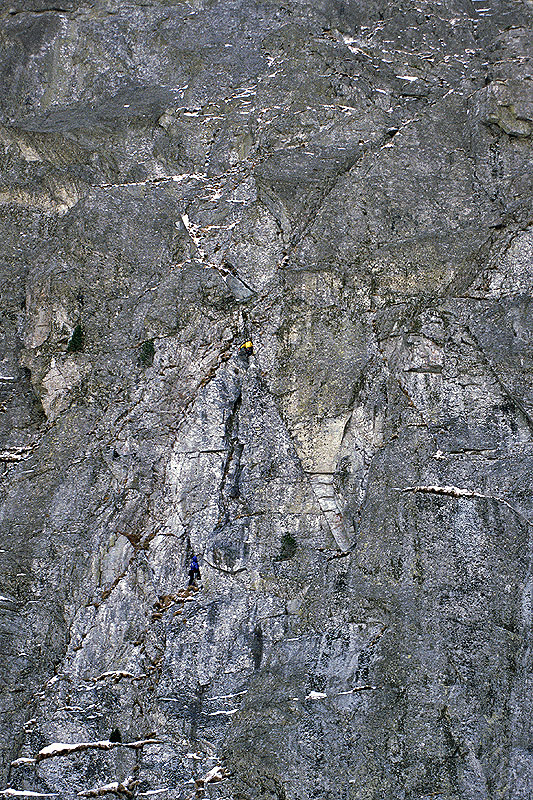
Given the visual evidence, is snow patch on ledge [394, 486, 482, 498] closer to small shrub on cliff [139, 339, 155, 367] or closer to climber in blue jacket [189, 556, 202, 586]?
climber in blue jacket [189, 556, 202, 586]

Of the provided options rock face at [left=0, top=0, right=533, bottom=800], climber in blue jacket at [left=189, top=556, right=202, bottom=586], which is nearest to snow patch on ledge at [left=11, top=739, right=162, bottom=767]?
rock face at [left=0, top=0, right=533, bottom=800]

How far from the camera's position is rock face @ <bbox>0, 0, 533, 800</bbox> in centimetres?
1320

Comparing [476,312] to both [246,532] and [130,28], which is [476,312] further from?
[130,28]

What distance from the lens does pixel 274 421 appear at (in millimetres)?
A: 14055

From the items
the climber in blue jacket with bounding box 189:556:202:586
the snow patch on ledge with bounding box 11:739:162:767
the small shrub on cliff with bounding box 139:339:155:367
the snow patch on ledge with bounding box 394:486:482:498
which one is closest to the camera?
the snow patch on ledge with bounding box 11:739:162:767

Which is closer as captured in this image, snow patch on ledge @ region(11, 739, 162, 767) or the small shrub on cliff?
snow patch on ledge @ region(11, 739, 162, 767)

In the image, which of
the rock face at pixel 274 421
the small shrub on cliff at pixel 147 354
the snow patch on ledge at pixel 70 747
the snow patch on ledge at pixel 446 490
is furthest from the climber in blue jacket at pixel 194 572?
the snow patch on ledge at pixel 446 490

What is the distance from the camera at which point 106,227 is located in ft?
49.1

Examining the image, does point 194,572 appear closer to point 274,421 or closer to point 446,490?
point 274,421

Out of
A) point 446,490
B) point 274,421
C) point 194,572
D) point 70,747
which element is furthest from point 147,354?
point 70,747

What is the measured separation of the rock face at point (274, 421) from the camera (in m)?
13.2

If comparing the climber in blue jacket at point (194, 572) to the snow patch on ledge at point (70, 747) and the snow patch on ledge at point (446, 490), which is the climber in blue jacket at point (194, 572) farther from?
the snow patch on ledge at point (446, 490)

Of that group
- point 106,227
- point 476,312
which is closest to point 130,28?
point 106,227

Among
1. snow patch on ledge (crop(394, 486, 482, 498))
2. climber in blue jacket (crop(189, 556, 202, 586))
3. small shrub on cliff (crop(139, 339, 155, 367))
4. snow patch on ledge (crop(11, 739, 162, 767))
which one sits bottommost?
snow patch on ledge (crop(11, 739, 162, 767))
